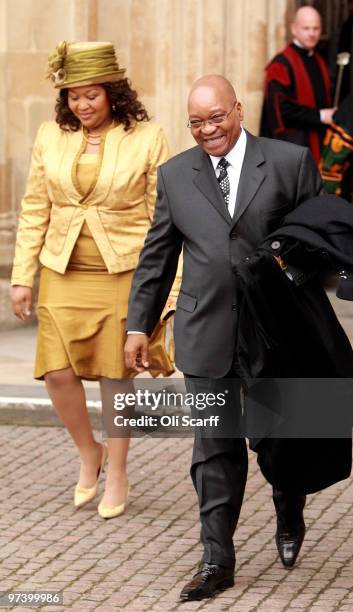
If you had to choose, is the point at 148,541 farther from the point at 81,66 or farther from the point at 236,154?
the point at 81,66

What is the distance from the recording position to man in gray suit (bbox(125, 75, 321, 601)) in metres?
6.44

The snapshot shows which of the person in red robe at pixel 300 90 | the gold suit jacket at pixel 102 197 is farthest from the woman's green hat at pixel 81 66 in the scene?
the person in red robe at pixel 300 90

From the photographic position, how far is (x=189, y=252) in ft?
21.5

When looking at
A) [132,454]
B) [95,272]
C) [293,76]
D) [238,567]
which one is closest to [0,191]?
[293,76]

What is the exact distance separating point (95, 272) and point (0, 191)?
481 cm

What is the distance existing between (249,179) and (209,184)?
0.14 metres

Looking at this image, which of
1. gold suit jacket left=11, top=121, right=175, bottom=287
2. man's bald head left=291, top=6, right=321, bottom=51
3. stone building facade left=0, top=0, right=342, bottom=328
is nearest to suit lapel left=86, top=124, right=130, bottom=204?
gold suit jacket left=11, top=121, right=175, bottom=287

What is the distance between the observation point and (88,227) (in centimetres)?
766

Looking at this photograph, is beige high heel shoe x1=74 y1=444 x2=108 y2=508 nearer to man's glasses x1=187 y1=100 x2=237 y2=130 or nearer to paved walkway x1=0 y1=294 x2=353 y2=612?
paved walkway x1=0 y1=294 x2=353 y2=612

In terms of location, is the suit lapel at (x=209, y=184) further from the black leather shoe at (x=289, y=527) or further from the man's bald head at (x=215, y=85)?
the black leather shoe at (x=289, y=527)

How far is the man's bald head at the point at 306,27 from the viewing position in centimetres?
1248

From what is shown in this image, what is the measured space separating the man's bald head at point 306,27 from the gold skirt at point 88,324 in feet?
17.0

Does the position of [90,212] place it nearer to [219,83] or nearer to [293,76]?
[219,83]

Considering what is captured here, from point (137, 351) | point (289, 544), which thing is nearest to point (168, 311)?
point (137, 351)
